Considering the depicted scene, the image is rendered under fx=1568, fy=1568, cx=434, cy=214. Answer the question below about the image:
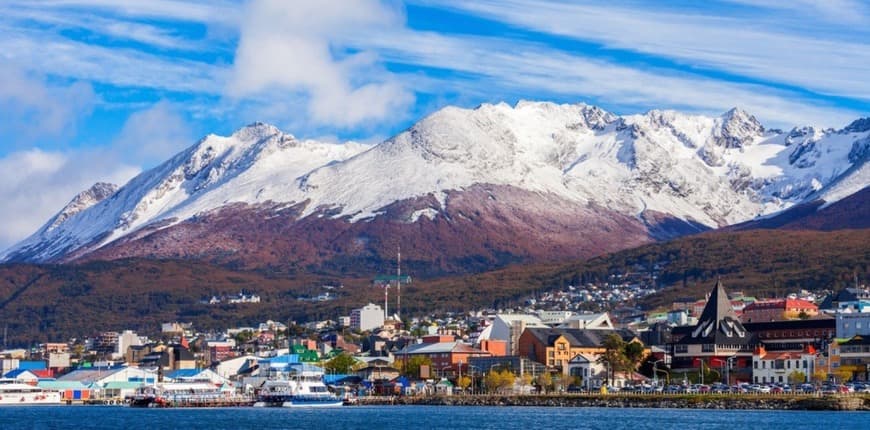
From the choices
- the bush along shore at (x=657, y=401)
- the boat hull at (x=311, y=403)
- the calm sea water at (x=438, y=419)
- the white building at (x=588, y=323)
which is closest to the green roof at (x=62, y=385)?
the calm sea water at (x=438, y=419)

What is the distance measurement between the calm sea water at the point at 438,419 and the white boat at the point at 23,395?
54.2 feet

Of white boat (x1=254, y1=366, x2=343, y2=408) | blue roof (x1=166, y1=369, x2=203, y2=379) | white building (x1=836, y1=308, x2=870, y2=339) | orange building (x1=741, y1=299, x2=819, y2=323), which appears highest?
orange building (x1=741, y1=299, x2=819, y2=323)

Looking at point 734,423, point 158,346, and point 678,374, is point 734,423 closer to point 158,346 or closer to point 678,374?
point 678,374

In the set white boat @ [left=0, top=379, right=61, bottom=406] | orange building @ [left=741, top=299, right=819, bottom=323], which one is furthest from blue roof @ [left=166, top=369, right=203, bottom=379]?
orange building @ [left=741, top=299, right=819, bottom=323]

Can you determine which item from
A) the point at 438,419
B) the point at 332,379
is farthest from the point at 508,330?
the point at 438,419

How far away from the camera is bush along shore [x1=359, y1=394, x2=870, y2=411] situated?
9994 centimetres

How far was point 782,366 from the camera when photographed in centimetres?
12112

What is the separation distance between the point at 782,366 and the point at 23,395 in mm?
62148

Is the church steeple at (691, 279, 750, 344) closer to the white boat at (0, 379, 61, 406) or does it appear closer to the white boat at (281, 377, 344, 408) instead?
the white boat at (281, 377, 344, 408)

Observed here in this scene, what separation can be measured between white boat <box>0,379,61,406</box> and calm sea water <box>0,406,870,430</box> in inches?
650

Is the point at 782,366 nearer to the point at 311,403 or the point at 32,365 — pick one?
the point at 311,403

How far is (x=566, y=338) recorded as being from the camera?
138m

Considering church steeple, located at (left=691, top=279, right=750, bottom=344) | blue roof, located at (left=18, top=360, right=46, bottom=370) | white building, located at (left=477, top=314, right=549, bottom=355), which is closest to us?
church steeple, located at (left=691, top=279, right=750, bottom=344)

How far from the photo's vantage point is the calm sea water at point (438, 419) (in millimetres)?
86938
